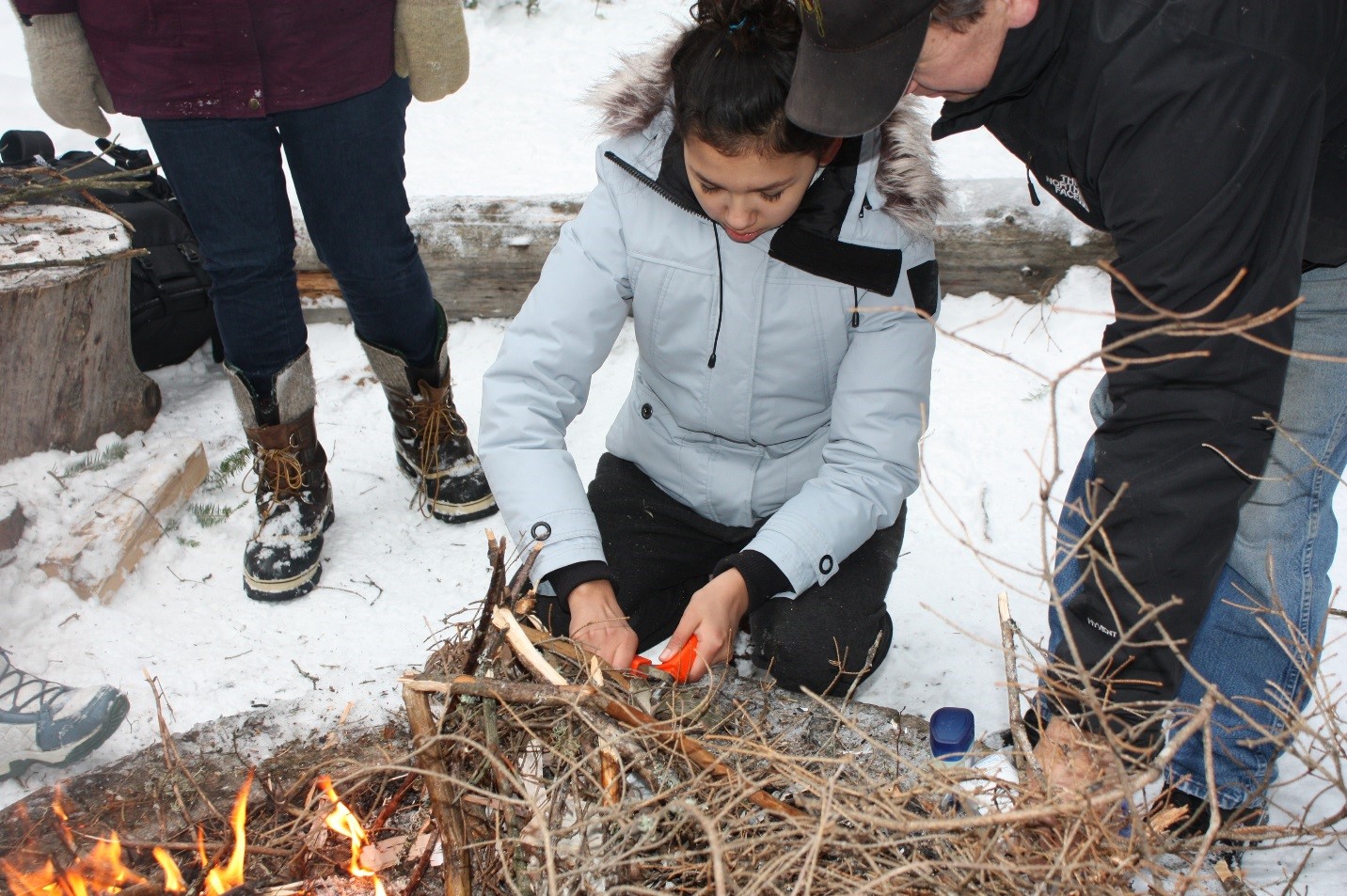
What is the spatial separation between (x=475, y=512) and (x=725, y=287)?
1.32 metres

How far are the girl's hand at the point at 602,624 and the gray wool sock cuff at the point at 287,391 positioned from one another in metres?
1.21

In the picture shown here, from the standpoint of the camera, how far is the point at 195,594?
2932 millimetres

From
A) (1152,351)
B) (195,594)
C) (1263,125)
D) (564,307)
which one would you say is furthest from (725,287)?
(195,594)

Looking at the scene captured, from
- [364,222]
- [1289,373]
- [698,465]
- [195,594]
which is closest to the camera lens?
[1289,373]

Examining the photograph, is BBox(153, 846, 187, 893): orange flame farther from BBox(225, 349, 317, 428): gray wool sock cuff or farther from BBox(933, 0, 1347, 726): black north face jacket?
BBox(225, 349, 317, 428): gray wool sock cuff

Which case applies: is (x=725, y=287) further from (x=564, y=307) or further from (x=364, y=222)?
(x=364, y=222)

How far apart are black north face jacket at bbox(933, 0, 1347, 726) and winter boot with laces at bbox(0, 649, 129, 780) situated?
6.81ft

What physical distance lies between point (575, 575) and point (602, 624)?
0.13 meters

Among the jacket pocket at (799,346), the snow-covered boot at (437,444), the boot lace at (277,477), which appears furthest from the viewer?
the snow-covered boot at (437,444)

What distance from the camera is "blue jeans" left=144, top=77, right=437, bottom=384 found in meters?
2.52

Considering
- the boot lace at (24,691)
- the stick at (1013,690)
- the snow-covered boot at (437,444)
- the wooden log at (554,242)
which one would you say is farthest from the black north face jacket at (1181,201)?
the boot lace at (24,691)

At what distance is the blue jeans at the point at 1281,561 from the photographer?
1895 millimetres

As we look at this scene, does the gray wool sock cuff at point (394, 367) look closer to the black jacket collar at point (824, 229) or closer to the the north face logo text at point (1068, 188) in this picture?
the black jacket collar at point (824, 229)

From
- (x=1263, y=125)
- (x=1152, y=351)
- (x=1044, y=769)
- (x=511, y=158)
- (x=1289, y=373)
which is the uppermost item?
(x=1263, y=125)
